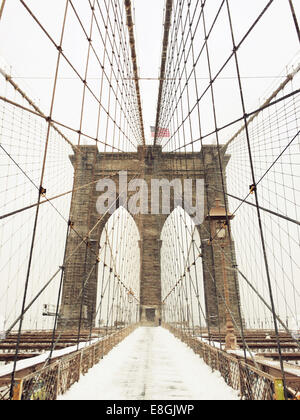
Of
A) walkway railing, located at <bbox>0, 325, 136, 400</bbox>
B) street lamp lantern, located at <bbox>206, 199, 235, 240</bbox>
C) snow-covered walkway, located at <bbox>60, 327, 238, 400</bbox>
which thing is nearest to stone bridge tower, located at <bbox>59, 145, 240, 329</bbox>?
street lamp lantern, located at <bbox>206, 199, 235, 240</bbox>

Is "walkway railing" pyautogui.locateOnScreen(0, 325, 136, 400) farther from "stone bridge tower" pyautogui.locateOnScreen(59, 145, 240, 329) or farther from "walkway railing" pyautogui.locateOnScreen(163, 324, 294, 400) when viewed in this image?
"stone bridge tower" pyautogui.locateOnScreen(59, 145, 240, 329)

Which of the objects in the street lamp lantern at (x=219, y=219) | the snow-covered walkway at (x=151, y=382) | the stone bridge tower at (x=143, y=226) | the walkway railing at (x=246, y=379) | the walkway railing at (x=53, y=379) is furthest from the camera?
the stone bridge tower at (x=143, y=226)

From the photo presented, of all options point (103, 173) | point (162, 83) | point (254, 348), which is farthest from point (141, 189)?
point (254, 348)

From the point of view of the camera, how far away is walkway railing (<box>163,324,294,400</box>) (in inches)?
82.5

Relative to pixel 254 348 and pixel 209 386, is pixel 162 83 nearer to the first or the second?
pixel 254 348

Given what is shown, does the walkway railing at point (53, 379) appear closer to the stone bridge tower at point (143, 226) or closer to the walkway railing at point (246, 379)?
the walkway railing at point (246, 379)

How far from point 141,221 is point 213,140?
364 inches

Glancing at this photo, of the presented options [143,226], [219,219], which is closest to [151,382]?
[219,219]

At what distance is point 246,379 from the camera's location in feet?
8.94

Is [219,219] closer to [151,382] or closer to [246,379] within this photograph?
[151,382]

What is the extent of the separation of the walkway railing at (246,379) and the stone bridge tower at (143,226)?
400 inches

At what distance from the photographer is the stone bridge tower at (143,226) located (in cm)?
1673

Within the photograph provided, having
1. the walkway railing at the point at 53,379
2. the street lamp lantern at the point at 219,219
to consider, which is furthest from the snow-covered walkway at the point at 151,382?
the street lamp lantern at the point at 219,219

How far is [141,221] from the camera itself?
80.5 feet
